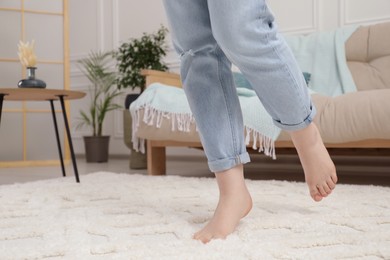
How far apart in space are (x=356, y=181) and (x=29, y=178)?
5.04 ft

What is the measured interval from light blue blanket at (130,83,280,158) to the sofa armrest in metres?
0.07

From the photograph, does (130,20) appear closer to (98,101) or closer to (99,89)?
(99,89)

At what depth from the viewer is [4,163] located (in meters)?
3.10

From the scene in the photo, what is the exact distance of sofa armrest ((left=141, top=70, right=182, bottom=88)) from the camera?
214cm

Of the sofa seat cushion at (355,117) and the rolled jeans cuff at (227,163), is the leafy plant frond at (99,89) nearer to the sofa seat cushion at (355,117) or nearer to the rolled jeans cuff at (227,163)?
the sofa seat cushion at (355,117)

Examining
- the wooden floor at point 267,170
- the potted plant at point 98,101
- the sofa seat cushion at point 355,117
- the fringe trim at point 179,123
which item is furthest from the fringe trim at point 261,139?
the potted plant at point 98,101

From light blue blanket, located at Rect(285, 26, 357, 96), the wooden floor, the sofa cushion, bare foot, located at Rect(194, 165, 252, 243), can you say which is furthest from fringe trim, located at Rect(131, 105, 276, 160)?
bare foot, located at Rect(194, 165, 252, 243)

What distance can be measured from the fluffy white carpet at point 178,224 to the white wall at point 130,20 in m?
1.51

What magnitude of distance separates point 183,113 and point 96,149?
1710mm

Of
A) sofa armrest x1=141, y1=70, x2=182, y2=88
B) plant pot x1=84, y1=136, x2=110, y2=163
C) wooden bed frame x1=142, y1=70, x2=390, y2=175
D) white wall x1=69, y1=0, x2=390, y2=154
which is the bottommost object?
plant pot x1=84, y1=136, x2=110, y2=163

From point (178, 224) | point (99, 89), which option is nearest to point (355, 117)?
point (178, 224)

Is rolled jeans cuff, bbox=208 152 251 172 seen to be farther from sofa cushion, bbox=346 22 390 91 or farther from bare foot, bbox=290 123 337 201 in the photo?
sofa cushion, bbox=346 22 390 91

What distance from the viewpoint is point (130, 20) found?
364 centimetres

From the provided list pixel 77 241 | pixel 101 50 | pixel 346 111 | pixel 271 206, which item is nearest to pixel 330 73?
pixel 346 111
